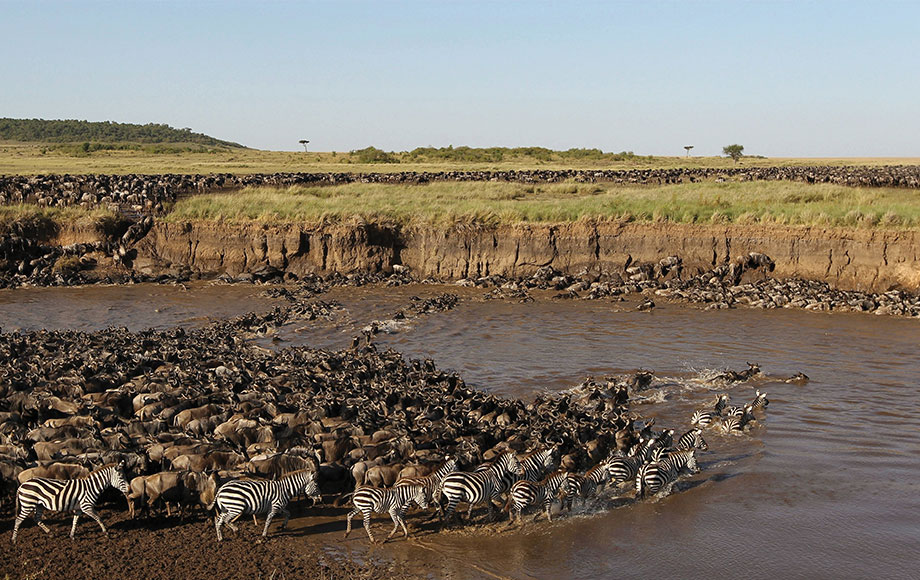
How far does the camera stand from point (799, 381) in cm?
1705

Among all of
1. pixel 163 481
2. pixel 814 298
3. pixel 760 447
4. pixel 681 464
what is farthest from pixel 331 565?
pixel 814 298

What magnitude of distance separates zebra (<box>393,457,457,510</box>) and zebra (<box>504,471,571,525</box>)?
81 centimetres

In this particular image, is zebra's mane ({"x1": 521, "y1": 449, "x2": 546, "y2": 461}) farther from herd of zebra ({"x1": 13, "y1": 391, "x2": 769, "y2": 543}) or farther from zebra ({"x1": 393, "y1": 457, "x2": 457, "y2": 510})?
zebra ({"x1": 393, "y1": 457, "x2": 457, "y2": 510})

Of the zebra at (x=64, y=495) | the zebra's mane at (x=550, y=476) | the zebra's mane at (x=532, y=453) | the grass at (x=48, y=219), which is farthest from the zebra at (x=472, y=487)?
the grass at (x=48, y=219)

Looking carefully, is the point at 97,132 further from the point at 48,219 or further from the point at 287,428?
the point at 287,428

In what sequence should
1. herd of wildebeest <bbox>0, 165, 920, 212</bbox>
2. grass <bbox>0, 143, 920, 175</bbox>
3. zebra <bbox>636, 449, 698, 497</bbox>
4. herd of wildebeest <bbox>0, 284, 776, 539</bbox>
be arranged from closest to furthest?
herd of wildebeest <bbox>0, 284, 776, 539</bbox> < zebra <bbox>636, 449, 698, 497</bbox> < herd of wildebeest <bbox>0, 165, 920, 212</bbox> < grass <bbox>0, 143, 920, 175</bbox>

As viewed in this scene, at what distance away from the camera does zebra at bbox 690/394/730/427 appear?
14266 mm

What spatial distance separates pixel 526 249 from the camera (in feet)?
95.8

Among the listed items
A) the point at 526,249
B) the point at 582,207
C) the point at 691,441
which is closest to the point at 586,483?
the point at 691,441

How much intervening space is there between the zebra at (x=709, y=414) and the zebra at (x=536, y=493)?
4247mm

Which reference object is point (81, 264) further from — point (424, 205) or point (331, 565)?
point (331, 565)

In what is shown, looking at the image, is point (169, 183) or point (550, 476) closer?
point (550, 476)

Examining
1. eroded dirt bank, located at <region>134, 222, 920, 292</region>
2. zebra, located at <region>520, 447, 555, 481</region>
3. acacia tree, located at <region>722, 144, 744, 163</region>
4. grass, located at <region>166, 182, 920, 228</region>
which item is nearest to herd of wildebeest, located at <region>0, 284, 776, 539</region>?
zebra, located at <region>520, 447, 555, 481</region>

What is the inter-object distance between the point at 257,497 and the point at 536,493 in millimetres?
3174
